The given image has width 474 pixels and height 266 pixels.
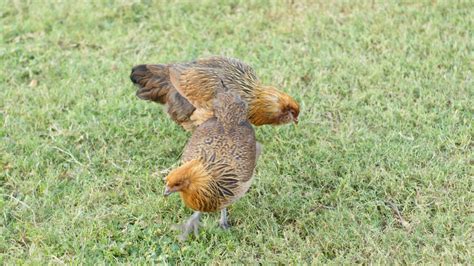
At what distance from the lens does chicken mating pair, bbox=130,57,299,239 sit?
13.1 ft

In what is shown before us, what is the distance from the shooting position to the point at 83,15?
22.2 feet

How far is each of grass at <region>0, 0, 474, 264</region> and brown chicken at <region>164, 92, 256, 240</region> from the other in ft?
0.94

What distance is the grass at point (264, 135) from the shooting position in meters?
4.16

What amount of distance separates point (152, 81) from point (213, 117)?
75 cm

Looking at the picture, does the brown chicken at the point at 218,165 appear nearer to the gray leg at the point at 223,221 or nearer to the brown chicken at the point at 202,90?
the gray leg at the point at 223,221

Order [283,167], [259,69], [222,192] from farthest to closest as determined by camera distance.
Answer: [259,69]
[283,167]
[222,192]

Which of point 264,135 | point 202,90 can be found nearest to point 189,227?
point 202,90

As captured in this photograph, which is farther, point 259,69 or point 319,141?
point 259,69

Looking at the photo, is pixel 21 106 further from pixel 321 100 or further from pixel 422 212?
pixel 422 212

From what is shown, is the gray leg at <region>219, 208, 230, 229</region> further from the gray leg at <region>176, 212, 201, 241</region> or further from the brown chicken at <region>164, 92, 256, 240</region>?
the gray leg at <region>176, 212, 201, 241</region>

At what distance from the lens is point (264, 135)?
206 inches

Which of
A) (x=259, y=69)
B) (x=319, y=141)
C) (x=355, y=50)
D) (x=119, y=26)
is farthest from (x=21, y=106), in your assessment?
(x=355, y=50)

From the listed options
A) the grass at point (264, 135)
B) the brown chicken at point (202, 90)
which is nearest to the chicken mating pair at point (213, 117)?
the brown chicken at point (202, 90)

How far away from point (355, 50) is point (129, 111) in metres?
2.22
